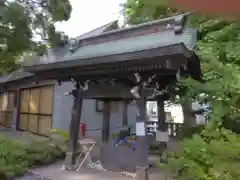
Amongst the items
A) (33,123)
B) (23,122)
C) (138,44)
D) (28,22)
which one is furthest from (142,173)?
(23,122)

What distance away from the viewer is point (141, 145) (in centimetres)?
458

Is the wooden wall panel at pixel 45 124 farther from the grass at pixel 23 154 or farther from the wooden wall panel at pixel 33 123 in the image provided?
the grass at pixel 23 154

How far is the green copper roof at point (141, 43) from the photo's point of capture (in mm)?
4715

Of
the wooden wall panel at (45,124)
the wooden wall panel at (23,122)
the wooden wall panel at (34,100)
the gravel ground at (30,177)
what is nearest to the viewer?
the gravel ground at (30,177)

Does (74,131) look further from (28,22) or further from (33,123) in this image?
(33,123)

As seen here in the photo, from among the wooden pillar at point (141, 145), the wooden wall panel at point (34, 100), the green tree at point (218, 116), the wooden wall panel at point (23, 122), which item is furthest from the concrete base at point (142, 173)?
the wooden wall panel at point (23, 122)

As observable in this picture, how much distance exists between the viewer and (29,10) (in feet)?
28.6

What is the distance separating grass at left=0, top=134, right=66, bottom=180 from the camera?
472 cm

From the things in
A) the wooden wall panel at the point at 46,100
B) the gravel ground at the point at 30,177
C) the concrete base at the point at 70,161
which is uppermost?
the wooden wall panel at the point at 46,100

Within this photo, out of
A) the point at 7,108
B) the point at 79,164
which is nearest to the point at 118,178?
the point at 79,164

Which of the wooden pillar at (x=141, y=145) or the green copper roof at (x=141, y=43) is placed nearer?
the wooden pillar at (x=141, y=145)

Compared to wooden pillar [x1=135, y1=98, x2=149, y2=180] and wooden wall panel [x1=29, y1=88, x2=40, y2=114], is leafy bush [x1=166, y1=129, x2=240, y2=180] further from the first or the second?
wooden wall panel [x1=29, y1=88, x2=40, y2=114]

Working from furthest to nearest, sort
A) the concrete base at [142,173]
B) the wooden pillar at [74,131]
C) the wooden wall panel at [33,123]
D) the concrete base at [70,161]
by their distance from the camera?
the wooden wall panel at [33,123] < the wooden pillar at [74,131] < the concrete base at [70,161] < the concrete base at [142,173]

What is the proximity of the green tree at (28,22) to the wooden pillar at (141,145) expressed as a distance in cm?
563
